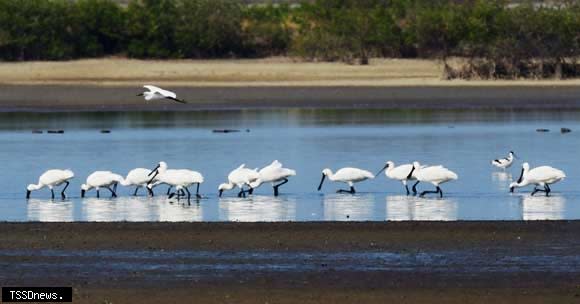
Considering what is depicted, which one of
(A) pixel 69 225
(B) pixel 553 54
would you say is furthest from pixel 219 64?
(A) pixel 69 225

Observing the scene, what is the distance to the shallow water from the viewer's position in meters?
14.9

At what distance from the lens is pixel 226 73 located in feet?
125

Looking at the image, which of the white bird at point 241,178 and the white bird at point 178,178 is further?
the white bird at point 241,178

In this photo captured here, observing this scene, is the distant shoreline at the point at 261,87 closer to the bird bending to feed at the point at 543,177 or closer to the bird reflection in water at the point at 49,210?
the bird bending to feed at the point at 543,177

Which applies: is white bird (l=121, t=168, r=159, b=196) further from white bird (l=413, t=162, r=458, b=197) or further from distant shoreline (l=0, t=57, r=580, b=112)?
distant shoreline (l=0, t=57, r=580, b=112)

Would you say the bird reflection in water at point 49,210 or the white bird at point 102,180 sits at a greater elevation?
the white bird at point 102,180

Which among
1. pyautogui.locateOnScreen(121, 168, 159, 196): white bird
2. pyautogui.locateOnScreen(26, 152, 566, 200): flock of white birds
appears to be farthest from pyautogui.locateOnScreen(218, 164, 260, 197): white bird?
pyautogui.locateOnScreen(121, 168, 159, 196): white bird

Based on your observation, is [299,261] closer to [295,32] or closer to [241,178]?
[241,178]

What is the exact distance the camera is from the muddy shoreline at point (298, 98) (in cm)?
3209

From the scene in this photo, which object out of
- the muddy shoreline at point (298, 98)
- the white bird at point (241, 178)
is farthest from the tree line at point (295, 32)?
the white bird at point (241, 178)

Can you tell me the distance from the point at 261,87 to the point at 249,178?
62.1 feet

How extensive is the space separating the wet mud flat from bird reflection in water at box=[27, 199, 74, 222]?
3.78 ft

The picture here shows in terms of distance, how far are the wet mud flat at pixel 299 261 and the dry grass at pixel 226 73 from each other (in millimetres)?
23066

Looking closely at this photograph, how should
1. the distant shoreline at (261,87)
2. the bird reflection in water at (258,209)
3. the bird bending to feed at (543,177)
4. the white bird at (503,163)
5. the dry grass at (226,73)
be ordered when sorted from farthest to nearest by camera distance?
the dry grass at (226,73), the distant shoreline at (261,87), the white bird at (503,163), the bird bending to feed at (543,177), the bird reflection in water at (258,209)
